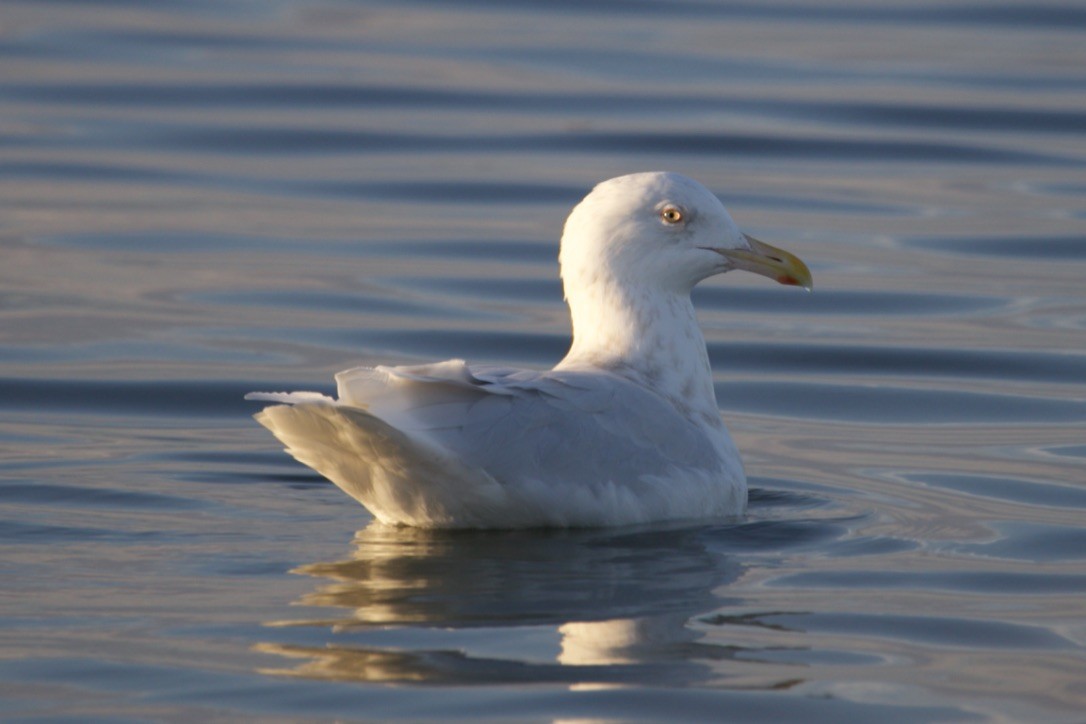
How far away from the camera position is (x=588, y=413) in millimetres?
7602

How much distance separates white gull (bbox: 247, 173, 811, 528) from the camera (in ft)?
23.7

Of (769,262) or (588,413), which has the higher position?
(769,262)

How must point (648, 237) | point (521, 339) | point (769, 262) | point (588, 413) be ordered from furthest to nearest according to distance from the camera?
point (521, 339)
point (769, 262)
point (648, 237)
point (588, 413)

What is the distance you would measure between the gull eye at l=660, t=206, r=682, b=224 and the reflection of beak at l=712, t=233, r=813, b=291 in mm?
223

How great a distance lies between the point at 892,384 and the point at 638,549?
14.0 feet

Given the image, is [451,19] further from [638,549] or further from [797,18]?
[638,549]

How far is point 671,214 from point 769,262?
48 centimetres

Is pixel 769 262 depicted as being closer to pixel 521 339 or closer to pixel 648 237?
pixel 648 237

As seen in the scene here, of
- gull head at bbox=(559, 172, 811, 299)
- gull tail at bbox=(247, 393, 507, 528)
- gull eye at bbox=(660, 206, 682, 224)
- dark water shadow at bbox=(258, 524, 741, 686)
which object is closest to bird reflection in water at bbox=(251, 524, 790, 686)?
dark water shadow at bbox=(258, 524, 741, 686)

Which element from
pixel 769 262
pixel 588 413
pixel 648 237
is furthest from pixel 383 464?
pixel 769 262

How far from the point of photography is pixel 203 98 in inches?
765

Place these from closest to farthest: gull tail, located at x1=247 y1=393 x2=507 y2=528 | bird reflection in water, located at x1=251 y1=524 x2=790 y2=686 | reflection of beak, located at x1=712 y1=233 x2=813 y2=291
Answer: bird reflection in water, located at x1=251 y1=524 x2=790 y2=686, gull tail, located at x1=247 y1=393 x2=507 y2=528, reflection of beak, located at x1=712 y1=233 x2=813 y2=291

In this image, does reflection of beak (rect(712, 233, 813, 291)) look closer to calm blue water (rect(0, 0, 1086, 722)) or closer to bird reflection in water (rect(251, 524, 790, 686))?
calm blue water (rect(0, 0, 1086, 722))

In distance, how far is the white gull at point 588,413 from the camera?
7.22m
